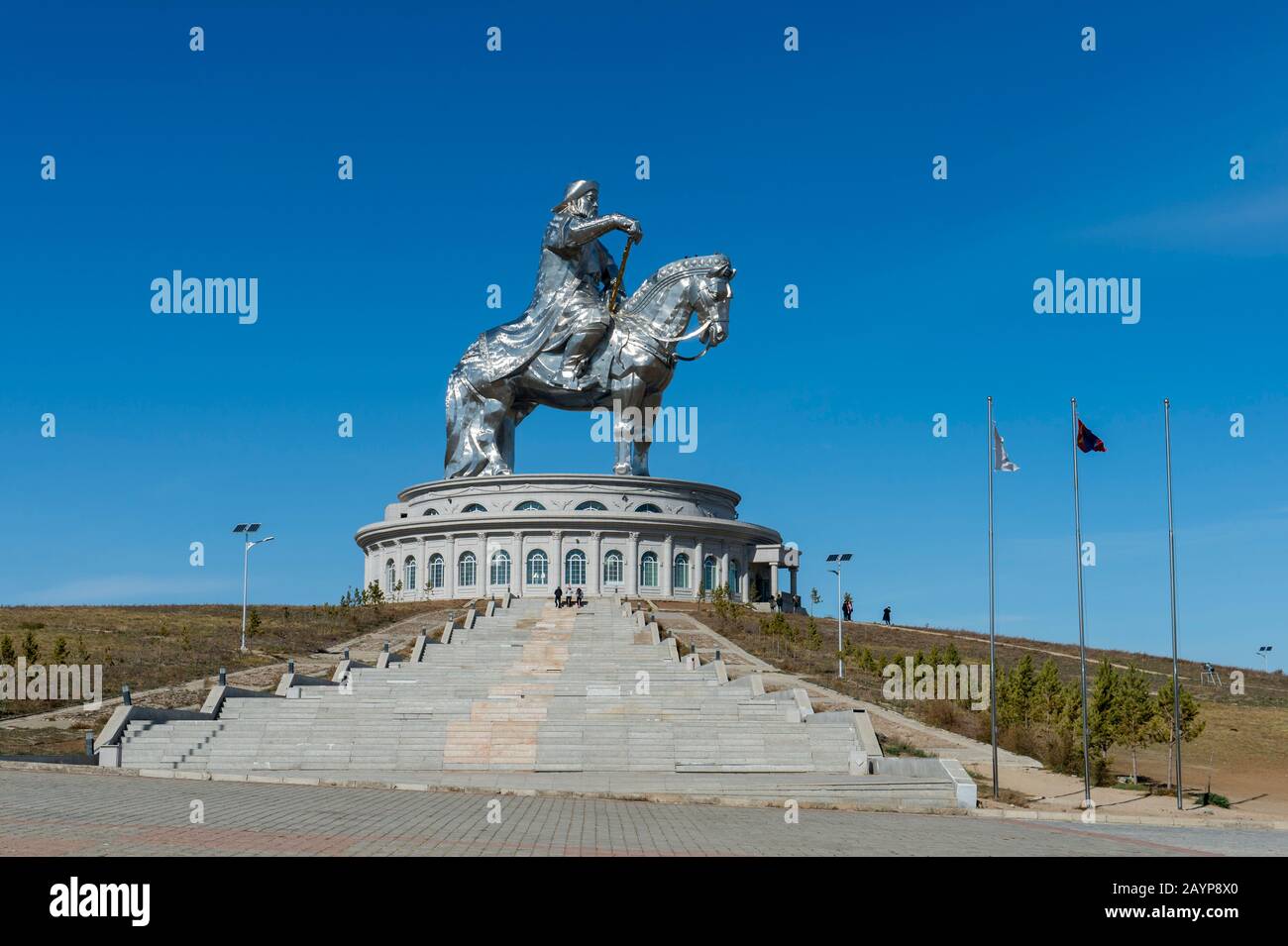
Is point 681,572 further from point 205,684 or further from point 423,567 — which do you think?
point 205,684

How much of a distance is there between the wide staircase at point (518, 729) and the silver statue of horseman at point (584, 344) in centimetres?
2877

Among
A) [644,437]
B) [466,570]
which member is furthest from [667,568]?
[466,570]

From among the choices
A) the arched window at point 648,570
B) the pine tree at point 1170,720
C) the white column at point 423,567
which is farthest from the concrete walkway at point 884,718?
the white column at point 423,567

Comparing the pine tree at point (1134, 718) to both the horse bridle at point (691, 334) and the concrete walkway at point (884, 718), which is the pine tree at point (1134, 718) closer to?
the concrete walkway at point (884, 718)

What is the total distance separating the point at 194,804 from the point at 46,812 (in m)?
1.76

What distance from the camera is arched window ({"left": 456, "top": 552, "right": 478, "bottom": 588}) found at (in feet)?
203

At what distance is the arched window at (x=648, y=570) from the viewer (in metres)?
62.0

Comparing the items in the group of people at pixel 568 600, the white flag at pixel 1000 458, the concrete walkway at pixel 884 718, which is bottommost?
the concrete walkway at pixel 884 718

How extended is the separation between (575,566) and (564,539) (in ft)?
4.42

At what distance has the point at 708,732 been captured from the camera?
27484 mm

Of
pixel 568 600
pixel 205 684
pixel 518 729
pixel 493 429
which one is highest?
pixel 493 429

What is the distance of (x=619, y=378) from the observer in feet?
202

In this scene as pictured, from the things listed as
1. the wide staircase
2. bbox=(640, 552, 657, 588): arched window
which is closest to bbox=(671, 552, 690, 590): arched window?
bbox=(640, 552, 657, 588): arched window
